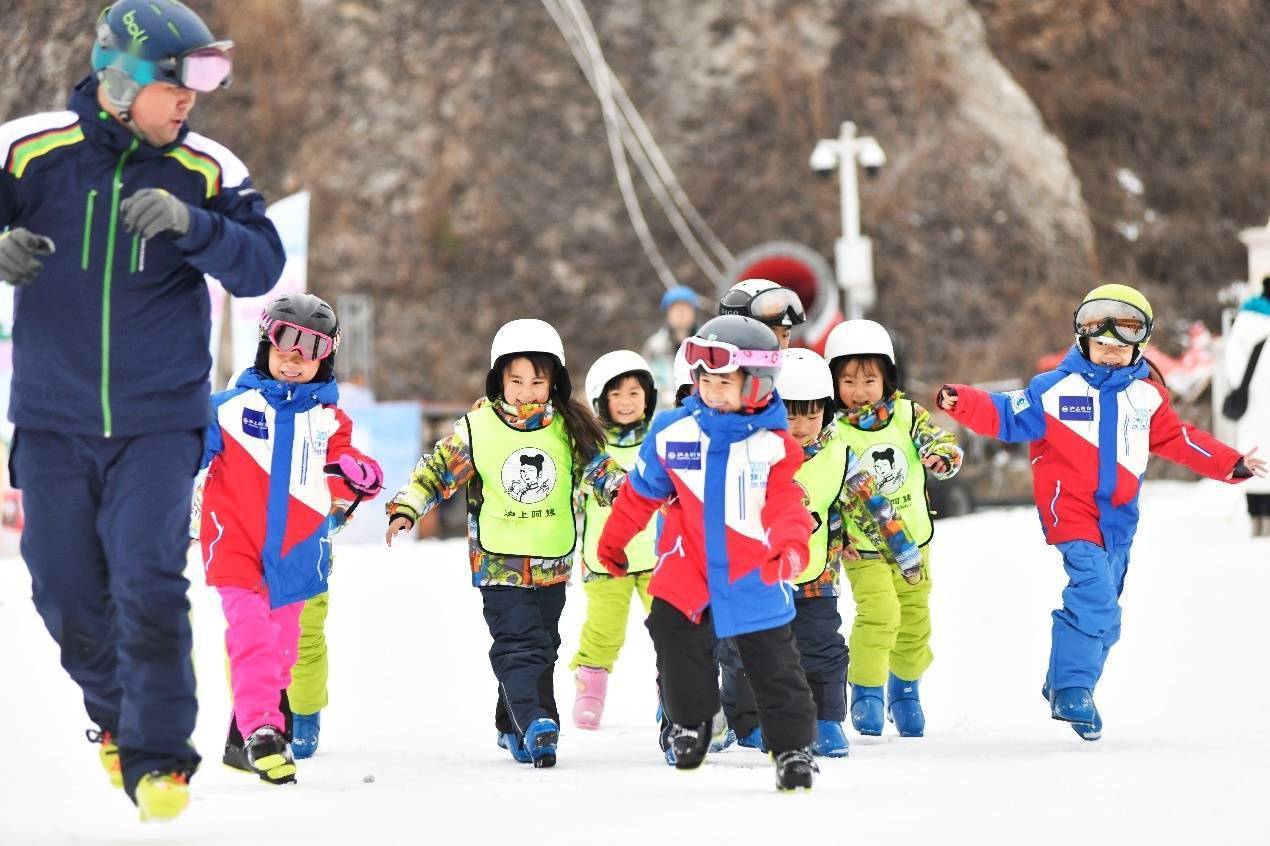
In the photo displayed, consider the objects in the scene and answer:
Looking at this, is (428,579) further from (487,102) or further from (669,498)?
(487,102)

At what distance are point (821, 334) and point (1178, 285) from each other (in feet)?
47.4

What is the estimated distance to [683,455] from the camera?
580 cm

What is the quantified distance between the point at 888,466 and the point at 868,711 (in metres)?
0.95

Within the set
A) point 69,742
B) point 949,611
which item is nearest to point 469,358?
point 949,611

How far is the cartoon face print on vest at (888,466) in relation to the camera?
7297 millimetres

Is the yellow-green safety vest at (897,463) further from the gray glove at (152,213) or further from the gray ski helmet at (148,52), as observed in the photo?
the gray glove at (152,213)

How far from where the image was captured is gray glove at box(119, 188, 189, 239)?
448cm

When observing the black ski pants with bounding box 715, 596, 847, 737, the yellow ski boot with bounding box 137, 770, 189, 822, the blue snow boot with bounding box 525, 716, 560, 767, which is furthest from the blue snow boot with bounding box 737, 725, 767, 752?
the yellow ski boot with bounding box 137, 770, 189, 822

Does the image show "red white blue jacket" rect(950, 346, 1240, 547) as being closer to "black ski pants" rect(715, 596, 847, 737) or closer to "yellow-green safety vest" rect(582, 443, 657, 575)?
"black ski pants" rect(715, 596, 847, 737)

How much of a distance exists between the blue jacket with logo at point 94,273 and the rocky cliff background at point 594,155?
24879mm

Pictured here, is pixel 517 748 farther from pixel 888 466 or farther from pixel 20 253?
pixel 20 253

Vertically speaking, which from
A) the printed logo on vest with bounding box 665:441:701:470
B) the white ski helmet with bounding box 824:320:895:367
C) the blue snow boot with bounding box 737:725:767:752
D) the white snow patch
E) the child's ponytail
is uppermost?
the white snow patch

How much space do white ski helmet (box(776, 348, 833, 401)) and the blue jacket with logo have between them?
2.56 meters

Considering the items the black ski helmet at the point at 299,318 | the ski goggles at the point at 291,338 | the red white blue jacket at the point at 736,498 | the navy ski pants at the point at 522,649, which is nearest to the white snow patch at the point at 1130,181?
the navy ski pants at the point at 522,649
